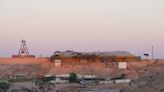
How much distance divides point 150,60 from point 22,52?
830 inches

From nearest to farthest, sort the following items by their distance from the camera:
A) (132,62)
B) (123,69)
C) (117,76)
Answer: (117,76) → (123,69) → (132,62)

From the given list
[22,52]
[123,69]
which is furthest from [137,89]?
[22,52]

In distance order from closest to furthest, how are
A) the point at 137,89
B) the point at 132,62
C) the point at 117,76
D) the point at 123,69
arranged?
the point at 137,89
the point at 117,76
the point at 123,69
the point at 132,62

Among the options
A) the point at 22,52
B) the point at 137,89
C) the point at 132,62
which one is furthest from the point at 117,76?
the point at 22,52

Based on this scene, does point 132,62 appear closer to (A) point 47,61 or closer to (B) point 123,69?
(B) point 123,69

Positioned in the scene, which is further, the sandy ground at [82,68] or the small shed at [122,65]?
the small shed at [122,65]

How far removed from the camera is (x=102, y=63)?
61000mm

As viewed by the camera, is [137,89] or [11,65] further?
[11,65]

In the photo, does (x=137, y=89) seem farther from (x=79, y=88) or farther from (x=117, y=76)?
(x=117, y=76)

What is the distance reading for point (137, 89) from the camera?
133ft

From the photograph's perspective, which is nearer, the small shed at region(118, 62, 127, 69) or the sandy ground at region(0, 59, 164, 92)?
the sandy ground at region(0, 59, 164, 92)

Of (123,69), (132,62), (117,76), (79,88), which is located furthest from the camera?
(132,62)

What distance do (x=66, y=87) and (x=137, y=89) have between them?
7.59m

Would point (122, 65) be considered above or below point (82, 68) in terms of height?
above
